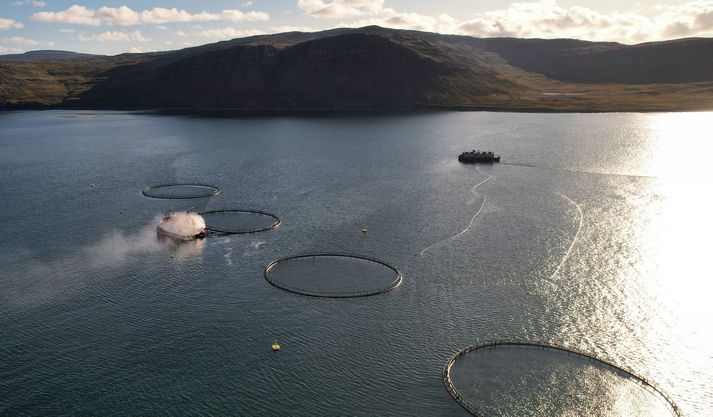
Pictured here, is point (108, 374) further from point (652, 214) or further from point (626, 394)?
point (652, 214)

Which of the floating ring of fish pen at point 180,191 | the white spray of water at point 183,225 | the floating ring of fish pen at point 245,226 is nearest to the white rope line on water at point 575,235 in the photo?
the floating ring of fish pen at point 245,226

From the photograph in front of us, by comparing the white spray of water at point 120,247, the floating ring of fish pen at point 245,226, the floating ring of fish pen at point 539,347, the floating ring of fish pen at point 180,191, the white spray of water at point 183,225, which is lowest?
the floating ring of fish pen at point 539,347

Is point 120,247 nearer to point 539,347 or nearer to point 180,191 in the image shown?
point 180,191

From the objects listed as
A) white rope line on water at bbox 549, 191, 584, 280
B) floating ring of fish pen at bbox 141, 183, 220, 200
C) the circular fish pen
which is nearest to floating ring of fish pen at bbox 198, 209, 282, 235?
floating ring of fish pen at bbox 141, 183, 220, 200

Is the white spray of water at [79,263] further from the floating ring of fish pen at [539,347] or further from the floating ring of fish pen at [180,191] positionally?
the floating ring of fish pen at [539,347]

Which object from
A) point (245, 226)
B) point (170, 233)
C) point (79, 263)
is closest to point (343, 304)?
point (245, 226)

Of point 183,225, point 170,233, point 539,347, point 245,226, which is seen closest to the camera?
point 539,347
